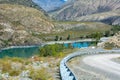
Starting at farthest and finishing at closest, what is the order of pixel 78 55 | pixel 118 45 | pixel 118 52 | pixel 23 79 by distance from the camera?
1. pixel 118 45
2. pixel 118 52
3. pixel 78 55
4. pixel 23 79

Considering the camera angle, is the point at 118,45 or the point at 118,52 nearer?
the point at 118,52

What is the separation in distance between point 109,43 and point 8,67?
77803mm

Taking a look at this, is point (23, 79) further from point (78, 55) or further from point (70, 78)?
point (78, 55)

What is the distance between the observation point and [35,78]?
2831 cm

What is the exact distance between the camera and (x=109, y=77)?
38531mm

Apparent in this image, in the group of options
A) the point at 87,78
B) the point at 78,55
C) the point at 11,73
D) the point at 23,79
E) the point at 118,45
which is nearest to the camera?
the point at 23,79

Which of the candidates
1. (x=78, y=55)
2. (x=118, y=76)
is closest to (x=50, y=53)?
(x=78, y=55)

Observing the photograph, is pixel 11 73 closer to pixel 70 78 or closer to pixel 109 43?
pixel 70 78

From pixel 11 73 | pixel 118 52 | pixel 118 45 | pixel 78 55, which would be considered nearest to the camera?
pixel 11 73

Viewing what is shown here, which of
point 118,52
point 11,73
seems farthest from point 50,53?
point 11,73

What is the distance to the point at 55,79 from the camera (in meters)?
33.9

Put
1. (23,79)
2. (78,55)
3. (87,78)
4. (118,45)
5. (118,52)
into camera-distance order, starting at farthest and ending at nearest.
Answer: (118,45) < (118,52) < (78,55) < (87,78) < (23,79)

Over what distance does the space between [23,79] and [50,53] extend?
187 ft

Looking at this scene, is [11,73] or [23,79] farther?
[11,73]
